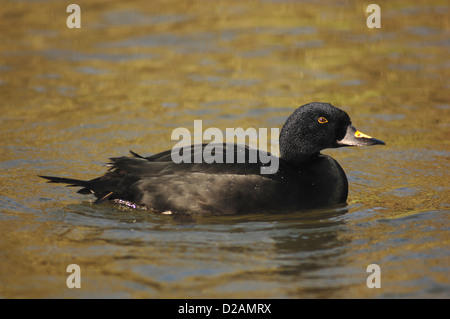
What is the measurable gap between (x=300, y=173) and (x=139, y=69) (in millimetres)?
6203

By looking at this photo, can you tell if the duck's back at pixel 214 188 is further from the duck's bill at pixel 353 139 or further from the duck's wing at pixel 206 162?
the duck's bill at pixel 353 139

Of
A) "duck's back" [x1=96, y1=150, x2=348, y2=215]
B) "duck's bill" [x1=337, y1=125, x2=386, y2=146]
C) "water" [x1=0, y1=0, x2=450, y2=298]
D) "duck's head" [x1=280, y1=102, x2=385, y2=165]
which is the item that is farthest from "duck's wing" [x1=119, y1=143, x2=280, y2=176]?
"duck's bill" [x1=337, y1=125, x2=386, y2=146]

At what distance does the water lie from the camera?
6352mm

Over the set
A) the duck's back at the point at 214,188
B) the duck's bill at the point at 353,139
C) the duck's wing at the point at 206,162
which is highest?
the duck's bill at the point at 353,139

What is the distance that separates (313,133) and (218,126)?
309 cm

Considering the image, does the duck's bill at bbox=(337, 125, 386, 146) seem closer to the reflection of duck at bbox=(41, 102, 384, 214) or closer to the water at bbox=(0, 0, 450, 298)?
the reflection of duck at bbox=(41, 102, 384, 214)

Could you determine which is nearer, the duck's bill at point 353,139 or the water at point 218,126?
the water at point 218,126

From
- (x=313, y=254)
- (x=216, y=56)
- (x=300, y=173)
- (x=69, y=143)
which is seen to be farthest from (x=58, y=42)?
(x=313, y=254)

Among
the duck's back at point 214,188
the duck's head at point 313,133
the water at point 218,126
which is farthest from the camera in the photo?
the duck's head at point 313,133

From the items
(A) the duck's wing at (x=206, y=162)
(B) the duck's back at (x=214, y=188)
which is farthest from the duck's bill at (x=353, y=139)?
(A) the duck's wing at (x=206, y=162)

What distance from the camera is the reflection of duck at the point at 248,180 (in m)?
7.56

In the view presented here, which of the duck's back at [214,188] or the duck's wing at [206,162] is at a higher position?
the duck's wing at [206,162]

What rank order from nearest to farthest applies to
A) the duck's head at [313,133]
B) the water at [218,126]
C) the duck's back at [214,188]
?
the water at [218,126] → the duck's back at [214,188] → the duck's head at [313,133]
